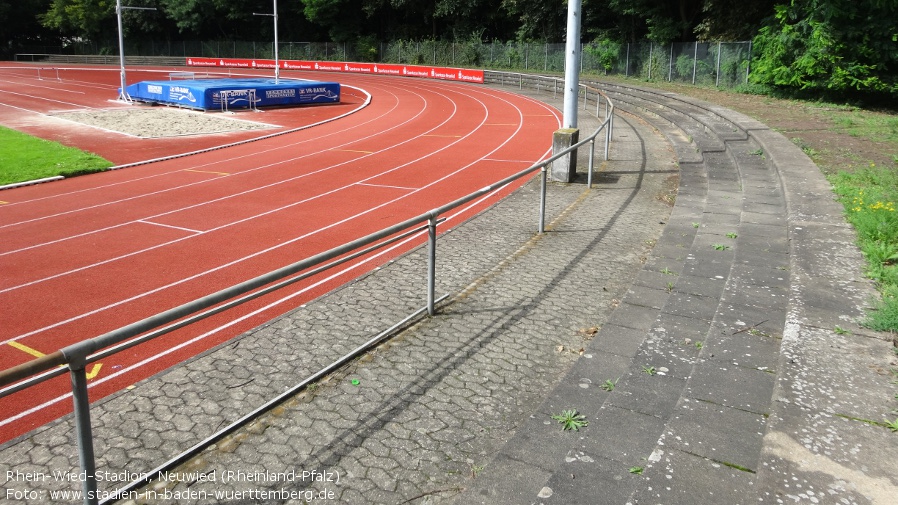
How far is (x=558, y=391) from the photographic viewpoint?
5301mm

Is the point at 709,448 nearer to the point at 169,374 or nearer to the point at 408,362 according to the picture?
the point at 408,362

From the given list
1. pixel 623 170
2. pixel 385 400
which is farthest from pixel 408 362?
pixel 623 170

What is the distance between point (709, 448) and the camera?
4191 millimetres

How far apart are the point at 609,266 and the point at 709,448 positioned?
4.74 m

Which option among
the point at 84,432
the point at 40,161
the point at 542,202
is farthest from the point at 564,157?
the point at 40,161

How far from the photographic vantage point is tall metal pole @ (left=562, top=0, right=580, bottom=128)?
13609 millimetres

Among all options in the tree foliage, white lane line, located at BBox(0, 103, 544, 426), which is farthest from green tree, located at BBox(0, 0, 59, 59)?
white lane line, located at BBox(0, 103, 544, 426)

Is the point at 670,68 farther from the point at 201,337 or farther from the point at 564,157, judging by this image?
the point at 201,337

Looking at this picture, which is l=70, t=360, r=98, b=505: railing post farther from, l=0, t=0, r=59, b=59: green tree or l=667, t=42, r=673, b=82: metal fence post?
l=0, t=0, r=59, b=59: green tree

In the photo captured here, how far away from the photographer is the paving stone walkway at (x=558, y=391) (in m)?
4.08

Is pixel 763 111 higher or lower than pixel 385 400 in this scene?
higher

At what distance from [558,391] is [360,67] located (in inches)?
2146

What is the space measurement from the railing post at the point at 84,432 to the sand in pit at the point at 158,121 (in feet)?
70.6

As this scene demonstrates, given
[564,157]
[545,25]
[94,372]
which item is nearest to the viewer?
[94,372]
